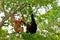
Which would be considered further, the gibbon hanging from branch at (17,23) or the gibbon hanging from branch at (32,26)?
the gibbon hanging from branch at (32,26)

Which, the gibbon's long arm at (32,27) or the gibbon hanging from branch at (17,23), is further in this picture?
the gibbon's long arm at (32,27)

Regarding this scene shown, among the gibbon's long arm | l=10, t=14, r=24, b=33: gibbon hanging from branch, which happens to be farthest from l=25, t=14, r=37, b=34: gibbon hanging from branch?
l=10, t=14, r=24, b=33: gibbon hanging from branch

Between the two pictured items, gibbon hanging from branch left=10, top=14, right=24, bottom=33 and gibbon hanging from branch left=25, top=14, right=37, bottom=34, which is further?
gibbon hanging from branch left=25, top=14, right=37, bottom=34

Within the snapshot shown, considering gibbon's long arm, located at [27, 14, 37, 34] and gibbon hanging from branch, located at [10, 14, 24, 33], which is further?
gibbon's long arm, located at [27, 14, 37, 34]

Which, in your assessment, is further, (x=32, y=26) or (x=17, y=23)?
(x=32, y=26)

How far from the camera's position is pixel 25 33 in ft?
8.58

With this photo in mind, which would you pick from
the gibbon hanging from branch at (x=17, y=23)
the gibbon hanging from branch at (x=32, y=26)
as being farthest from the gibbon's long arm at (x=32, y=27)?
the gibbon hanging from branch at (x=17, y=23)

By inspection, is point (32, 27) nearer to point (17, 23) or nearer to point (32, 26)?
point (32, 26)

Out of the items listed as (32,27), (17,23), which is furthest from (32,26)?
(17,23)

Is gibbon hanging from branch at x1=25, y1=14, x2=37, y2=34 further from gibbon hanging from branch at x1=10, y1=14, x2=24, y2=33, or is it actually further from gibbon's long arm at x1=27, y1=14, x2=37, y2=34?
gibbon hanging from branch at x1=10, y1=14, x2=24, y2=33

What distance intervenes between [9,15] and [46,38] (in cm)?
49

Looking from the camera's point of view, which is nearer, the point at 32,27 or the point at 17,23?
the point at 17,23

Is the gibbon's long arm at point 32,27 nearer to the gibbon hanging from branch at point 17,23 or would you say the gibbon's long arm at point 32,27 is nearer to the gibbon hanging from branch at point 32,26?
the gibbon hanging from branch at point 32,26

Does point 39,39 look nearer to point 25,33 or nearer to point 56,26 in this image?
point 25,33
